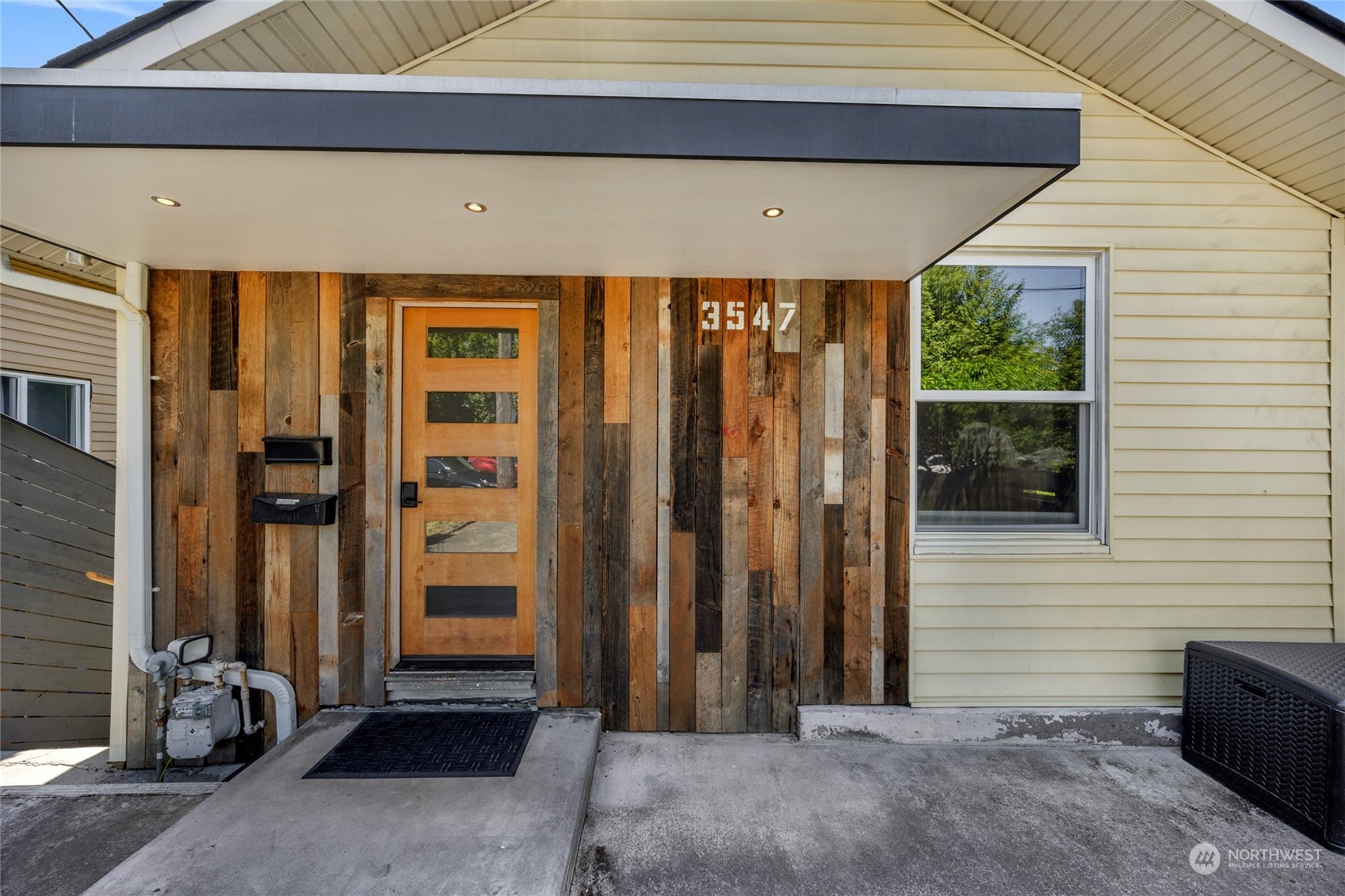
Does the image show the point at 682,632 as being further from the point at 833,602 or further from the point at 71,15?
the point at 71,15

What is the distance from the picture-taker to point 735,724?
2645 mm

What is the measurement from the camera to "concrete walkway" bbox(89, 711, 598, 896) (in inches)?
64.0

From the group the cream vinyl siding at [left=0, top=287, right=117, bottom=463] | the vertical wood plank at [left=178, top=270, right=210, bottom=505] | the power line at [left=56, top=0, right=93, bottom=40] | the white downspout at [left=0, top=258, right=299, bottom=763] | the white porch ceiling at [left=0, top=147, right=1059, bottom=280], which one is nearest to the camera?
the white porch ceiling at [left=0, top=147, right=1059, bottom=280]

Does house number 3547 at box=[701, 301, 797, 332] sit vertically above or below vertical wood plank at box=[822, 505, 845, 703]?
above

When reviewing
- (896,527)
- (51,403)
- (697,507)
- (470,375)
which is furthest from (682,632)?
(51,403)

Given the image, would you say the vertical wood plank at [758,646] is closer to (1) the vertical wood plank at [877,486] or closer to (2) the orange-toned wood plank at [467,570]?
(1) the vertical wood plank at [877,486]

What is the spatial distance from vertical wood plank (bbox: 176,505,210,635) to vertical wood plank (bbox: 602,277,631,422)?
80.3 inches

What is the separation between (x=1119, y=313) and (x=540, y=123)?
2.93 metres

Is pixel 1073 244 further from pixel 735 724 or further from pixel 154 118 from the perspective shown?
pixel 154 118

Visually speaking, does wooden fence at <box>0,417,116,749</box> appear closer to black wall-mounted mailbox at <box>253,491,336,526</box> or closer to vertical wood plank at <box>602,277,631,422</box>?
black wall-mounted mailbox at <box>253,491,336,526</box>

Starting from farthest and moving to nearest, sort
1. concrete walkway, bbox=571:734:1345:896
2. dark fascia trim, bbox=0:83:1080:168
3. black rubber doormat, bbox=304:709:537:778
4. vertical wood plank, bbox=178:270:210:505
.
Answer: vertical wood plank, bbox=178:270:210:505 → black rubber doormat, bbox=304:709:537:778 → concrete walkway, bbox=571:734:1345:896 → dark fascia trim, bbox=0:83:1080:168

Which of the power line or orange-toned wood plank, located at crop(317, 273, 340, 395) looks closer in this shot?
the power line

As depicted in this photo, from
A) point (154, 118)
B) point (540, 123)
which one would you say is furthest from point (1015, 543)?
point (154, 118)

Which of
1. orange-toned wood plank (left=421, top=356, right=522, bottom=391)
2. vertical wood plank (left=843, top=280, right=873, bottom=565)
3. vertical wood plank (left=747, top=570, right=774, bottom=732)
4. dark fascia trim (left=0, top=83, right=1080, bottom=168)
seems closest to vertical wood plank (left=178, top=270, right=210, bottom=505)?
orange-toned wood plank (left=421, top=356, right=522, bottom=391)
